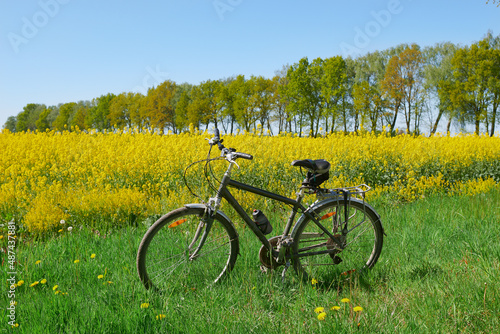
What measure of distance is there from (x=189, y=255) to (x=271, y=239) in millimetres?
700

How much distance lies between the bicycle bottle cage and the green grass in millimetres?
783

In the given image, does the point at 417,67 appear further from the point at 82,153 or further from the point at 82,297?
the point at 82,297

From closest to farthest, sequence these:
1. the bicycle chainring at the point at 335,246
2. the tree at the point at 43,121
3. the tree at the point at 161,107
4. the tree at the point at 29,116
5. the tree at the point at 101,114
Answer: the bicycle chainring at the point at 335,246
the tree at the point at 161,107
the tree at the point at 101,114
the tree at the point at 43,121
the tree at the point at 29,116

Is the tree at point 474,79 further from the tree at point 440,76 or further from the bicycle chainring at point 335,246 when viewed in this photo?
the bicycle chainring at point 335,246

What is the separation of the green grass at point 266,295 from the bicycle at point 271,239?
14cm

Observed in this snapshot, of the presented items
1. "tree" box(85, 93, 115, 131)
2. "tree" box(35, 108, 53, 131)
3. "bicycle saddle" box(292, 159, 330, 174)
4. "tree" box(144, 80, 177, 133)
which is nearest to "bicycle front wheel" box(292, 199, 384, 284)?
"bicycle saddle" box(292, 159, 330, 174)

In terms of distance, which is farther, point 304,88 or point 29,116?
point 29,116

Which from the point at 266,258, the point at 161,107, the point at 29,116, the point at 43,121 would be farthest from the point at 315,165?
the point at 29,116

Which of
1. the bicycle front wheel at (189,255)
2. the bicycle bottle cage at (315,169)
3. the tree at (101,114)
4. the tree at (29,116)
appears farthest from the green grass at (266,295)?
the tree at (29,116)

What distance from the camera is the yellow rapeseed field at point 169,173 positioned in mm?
5152

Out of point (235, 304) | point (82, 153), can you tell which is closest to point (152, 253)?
point (235, 304)

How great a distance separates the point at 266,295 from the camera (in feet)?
9.52

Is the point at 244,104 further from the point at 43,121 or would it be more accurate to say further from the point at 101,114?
the point at 43,121

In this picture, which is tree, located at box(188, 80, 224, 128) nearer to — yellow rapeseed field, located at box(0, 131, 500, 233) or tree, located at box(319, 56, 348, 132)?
tree, located at box(319, 56, 348, 132)
